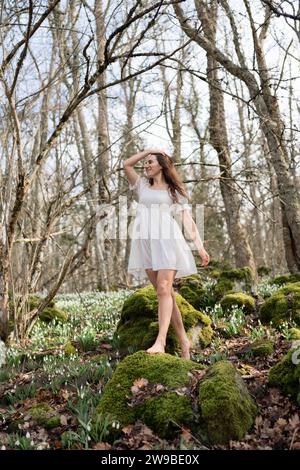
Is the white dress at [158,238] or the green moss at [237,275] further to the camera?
the green moss at [237,275]

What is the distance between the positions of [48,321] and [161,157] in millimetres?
5088

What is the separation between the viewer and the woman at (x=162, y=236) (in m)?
4.38

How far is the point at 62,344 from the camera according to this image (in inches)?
263

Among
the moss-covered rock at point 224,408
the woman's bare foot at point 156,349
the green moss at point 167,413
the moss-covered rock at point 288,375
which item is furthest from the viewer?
the woman's bare foot at point 156,349

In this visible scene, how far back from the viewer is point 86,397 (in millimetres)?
4008

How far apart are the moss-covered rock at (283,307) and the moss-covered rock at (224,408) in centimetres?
281

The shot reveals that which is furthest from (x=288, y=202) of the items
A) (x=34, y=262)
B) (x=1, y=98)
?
(x=1, y=98)

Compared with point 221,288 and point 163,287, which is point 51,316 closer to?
point 221,288

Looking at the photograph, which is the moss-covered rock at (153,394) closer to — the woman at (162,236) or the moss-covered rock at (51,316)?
the woman at (162,236)

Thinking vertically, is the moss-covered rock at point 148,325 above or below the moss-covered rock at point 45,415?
above

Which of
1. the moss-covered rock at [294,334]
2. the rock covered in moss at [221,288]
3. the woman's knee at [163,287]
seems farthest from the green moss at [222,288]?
the woman's knee at [163,287]

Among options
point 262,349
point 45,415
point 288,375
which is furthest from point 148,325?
point 288,375
